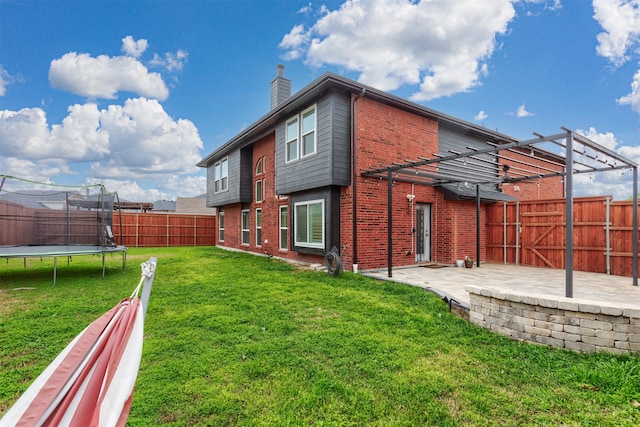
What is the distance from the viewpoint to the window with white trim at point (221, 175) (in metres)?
16.2

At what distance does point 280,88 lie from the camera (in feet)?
44.3

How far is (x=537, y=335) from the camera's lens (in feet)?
12.5

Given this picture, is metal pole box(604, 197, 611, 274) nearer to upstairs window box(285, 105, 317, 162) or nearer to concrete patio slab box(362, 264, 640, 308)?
concrete patio slab box(362, 264, 640, 308)

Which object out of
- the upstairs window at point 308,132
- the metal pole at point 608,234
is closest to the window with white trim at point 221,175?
the upstairs window at point 308,132

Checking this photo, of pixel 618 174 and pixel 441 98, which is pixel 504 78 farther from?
pixel 618 174

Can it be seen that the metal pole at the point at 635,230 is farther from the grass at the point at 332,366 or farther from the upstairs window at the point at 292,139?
the upstairs window at the point at 292,139

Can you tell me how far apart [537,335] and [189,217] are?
65.5 ft

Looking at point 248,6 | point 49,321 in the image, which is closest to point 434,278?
point 49,321

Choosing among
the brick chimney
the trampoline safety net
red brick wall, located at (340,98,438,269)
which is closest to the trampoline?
the trampoline safety net

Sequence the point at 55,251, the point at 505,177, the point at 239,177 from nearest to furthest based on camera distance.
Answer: the point at 55,251, the point at 505,177, the point at 239,177

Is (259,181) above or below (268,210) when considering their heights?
above

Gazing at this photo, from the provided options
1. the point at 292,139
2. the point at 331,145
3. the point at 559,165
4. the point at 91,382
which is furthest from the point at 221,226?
the point at 91,382

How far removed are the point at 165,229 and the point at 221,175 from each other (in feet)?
19.8

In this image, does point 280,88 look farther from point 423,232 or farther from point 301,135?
point 423,232
